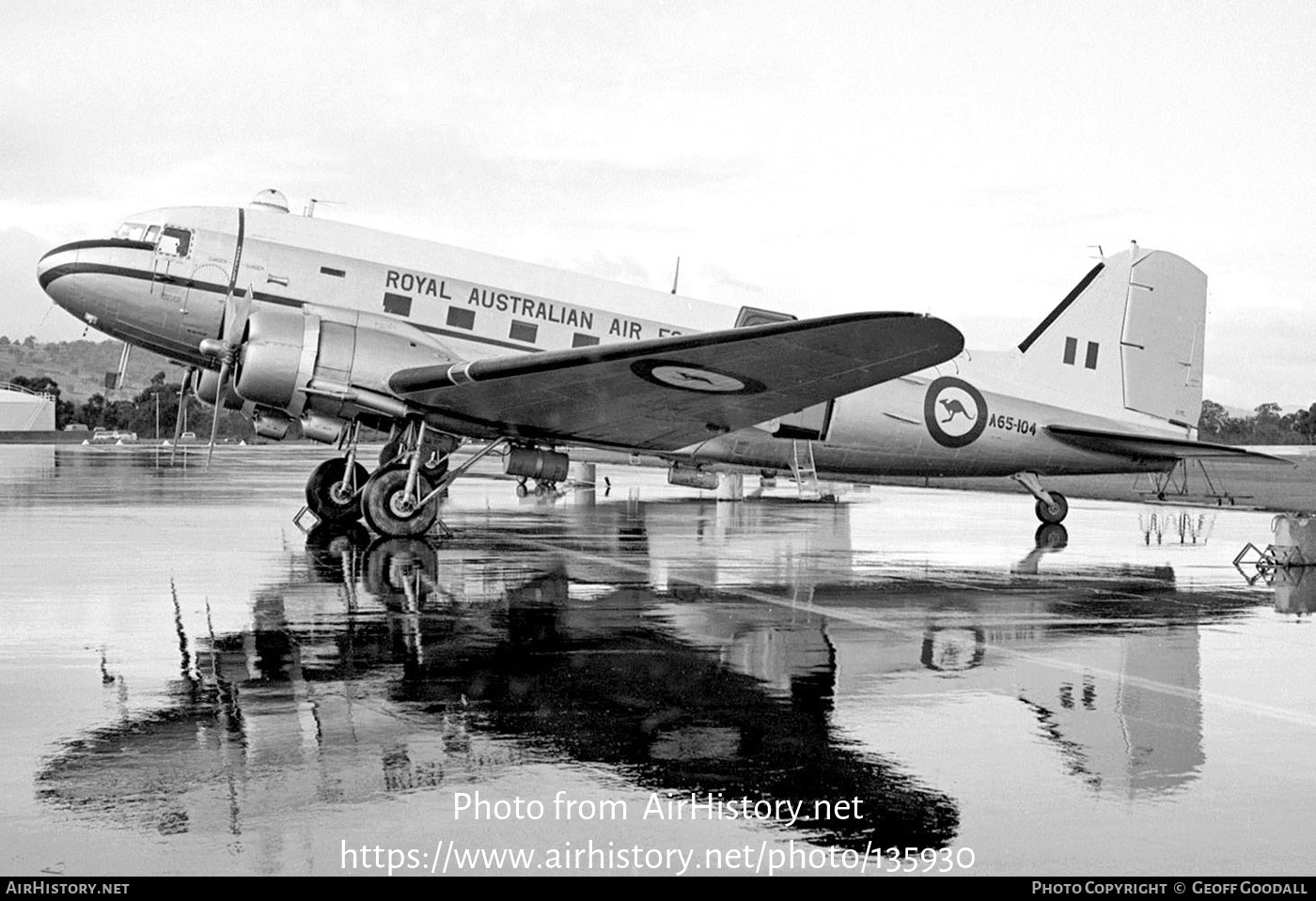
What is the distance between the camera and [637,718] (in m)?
6.24

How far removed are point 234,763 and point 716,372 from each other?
8.46 metres

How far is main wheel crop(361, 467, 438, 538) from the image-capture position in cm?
1512

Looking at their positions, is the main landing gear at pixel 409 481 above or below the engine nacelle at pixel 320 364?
below

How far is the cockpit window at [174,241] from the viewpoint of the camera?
16.2 m

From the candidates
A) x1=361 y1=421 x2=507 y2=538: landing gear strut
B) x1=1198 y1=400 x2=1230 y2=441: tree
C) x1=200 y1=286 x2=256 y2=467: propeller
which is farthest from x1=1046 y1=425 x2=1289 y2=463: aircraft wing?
x1=1198 y1=400 x2=1230 y2=441: tree

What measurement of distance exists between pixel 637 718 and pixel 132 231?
1282 centimetres

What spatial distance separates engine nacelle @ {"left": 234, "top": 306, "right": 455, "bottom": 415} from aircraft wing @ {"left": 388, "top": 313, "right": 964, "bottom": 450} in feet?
1.15

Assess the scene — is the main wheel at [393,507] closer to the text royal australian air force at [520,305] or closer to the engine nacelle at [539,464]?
the engine nacelle at [539,464]

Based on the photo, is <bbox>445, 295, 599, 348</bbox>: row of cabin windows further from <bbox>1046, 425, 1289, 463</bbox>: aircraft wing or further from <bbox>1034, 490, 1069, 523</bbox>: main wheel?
<bbox>1034, 490, 1069, 523</bbox>: main wheel

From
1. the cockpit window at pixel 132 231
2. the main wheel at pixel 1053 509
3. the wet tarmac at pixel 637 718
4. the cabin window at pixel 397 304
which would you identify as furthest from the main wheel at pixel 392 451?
the main wheel at pixel 1053 509

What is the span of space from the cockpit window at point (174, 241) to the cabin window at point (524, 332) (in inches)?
166

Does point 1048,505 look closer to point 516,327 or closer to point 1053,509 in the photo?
point 1053,509

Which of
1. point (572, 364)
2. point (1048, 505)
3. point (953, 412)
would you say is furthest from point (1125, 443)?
point (572, 364)

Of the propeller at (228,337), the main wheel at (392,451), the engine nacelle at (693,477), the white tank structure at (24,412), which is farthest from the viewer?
the white tank structure at (24,412)
